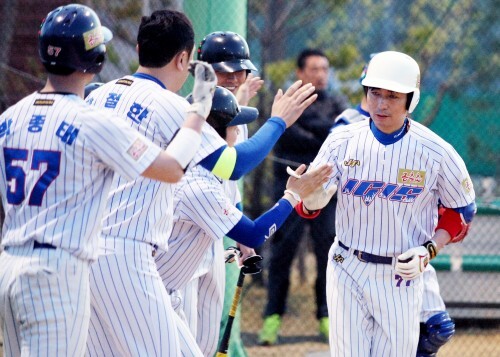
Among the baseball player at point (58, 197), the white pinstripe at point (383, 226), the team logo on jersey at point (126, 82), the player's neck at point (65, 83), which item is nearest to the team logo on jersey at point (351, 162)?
the white pinstripe at point (383, 226)

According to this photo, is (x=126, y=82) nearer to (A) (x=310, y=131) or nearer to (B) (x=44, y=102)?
(B) (x=44, y=102)

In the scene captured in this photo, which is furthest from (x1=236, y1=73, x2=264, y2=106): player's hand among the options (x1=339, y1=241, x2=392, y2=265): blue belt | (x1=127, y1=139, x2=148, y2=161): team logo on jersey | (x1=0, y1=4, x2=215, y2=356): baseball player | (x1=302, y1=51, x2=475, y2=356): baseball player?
(x1=127, y1=139, x2=148, y2=161): team logo on jersey

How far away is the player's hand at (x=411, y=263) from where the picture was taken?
4.52 m

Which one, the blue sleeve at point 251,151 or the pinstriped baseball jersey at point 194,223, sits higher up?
the blue sleeve at point 251,151

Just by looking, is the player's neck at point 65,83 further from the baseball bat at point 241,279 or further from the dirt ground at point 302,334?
the dirt ground at point 302,334

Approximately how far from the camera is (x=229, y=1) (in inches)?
250

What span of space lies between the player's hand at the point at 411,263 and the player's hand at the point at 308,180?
477 mm

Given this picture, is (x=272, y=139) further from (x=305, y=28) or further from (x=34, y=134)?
(x=305, y=28)

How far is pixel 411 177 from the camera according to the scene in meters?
4.67

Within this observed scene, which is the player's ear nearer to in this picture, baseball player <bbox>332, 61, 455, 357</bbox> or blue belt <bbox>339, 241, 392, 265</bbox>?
blue belt <bbox>339, 241, 392, 265</bbox>

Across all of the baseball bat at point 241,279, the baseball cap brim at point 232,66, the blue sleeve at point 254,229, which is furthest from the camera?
the baseball cap brim at point 232,66

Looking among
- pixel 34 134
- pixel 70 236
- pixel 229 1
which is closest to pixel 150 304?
pixel 70 236

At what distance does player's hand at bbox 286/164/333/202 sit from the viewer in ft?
14.6

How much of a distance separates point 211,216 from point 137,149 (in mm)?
895
